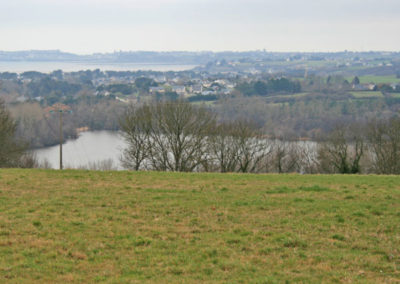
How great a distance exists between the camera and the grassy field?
881 cm

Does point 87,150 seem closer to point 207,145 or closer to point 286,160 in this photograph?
point 286,160

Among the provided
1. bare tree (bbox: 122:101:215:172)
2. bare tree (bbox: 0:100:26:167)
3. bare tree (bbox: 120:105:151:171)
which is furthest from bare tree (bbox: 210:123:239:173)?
bare tree (bbox: 0:100:26:167)

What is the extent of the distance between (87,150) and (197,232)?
62771mm

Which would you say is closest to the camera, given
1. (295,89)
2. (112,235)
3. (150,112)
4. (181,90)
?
(112,235)

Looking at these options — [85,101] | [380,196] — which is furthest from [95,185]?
[85,101]

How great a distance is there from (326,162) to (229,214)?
31.2 meters

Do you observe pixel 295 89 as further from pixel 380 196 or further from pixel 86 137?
pixel 380 196

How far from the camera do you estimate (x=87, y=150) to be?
72000 millimetres

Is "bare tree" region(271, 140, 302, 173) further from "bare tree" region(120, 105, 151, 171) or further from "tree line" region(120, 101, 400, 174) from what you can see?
"bare tree" region(120, 105, 151, 171)

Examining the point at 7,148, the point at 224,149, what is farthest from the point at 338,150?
the point at 7,148

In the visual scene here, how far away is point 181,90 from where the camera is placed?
15362cm

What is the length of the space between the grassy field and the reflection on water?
4197cm

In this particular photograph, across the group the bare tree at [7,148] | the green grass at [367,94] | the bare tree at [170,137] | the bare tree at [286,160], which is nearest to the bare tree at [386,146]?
the bare tree at [286,160]

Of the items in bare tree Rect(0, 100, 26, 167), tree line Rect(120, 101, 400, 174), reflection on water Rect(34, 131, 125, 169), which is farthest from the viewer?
reflection on water Rect(34, 131, 125, 169)
